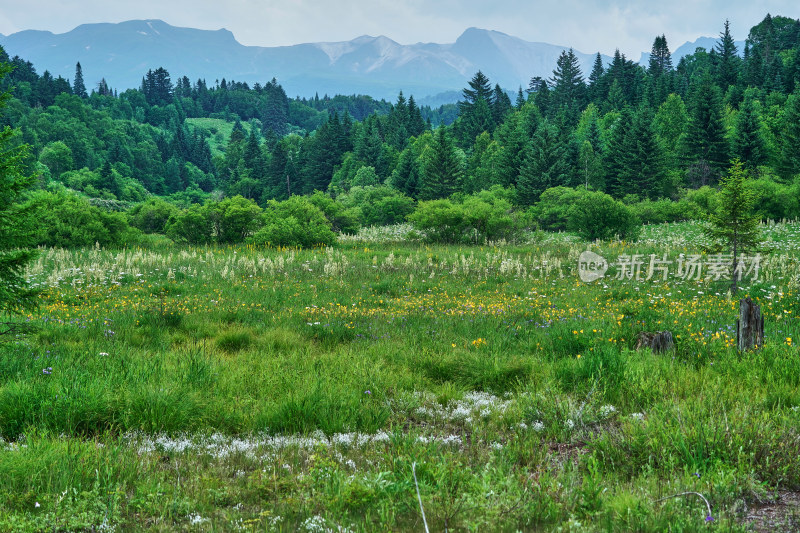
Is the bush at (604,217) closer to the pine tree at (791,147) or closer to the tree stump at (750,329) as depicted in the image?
the tree stump at (750,329)

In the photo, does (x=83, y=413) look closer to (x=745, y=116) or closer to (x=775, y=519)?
(x=775, y=519)

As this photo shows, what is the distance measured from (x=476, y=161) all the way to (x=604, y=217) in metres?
48.6

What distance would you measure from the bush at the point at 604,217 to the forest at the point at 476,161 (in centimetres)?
9

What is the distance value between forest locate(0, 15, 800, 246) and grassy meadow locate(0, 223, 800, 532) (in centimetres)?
280

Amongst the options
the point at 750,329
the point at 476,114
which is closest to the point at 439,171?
the point at 476,114

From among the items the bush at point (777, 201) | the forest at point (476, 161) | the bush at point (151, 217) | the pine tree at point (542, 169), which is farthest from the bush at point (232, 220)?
the pine tree at point (542, 169)

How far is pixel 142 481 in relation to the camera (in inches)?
130

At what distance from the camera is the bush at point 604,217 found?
983 inches

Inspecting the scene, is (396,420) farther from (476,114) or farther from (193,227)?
(476,114)

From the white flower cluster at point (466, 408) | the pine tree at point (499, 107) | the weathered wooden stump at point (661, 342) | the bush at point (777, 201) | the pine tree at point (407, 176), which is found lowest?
the white flower cluster at point (466, 408)

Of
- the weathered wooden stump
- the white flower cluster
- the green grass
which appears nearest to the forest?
the white flower cluster

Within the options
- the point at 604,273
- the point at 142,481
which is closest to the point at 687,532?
the point at 142,481

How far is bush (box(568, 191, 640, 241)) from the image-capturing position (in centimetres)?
2497

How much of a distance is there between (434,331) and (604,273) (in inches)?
315
